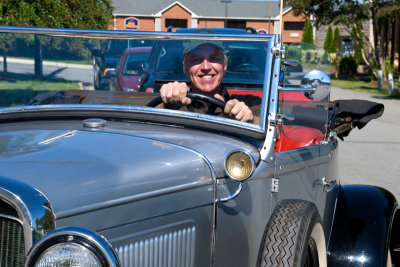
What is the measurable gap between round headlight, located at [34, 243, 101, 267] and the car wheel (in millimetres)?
874

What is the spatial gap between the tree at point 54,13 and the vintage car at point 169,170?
24.7 feet

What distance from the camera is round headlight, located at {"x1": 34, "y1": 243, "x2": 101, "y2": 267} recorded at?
1.63 meters

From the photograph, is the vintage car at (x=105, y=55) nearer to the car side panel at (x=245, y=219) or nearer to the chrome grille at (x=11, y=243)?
the car side panel at (x=245, y=219)

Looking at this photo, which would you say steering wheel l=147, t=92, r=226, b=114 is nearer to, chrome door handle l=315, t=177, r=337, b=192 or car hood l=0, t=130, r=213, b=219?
car hood l=0, t=130, r=213, b=219

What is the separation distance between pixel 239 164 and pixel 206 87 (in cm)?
96

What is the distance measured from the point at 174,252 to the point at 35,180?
0.55 meters

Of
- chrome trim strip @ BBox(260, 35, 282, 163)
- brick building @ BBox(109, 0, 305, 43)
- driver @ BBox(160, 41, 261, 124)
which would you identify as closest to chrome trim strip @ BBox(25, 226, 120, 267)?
chrome trim strip @ BBox(260, 35, 282, 163)

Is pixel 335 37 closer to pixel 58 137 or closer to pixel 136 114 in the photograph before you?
pixel 136 114

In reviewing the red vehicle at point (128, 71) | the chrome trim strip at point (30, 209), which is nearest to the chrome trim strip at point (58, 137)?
the chrome trim strip at point (30, 209)

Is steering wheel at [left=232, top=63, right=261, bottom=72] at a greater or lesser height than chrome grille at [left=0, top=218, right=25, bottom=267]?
greater

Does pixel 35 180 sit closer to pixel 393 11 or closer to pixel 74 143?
pixel 74 143

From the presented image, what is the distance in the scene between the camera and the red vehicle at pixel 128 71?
9.89ft

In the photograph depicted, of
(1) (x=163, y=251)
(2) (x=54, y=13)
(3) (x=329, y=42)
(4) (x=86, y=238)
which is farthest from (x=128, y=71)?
(3) (x=329, y=42)

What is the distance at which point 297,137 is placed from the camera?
9.36 ft
